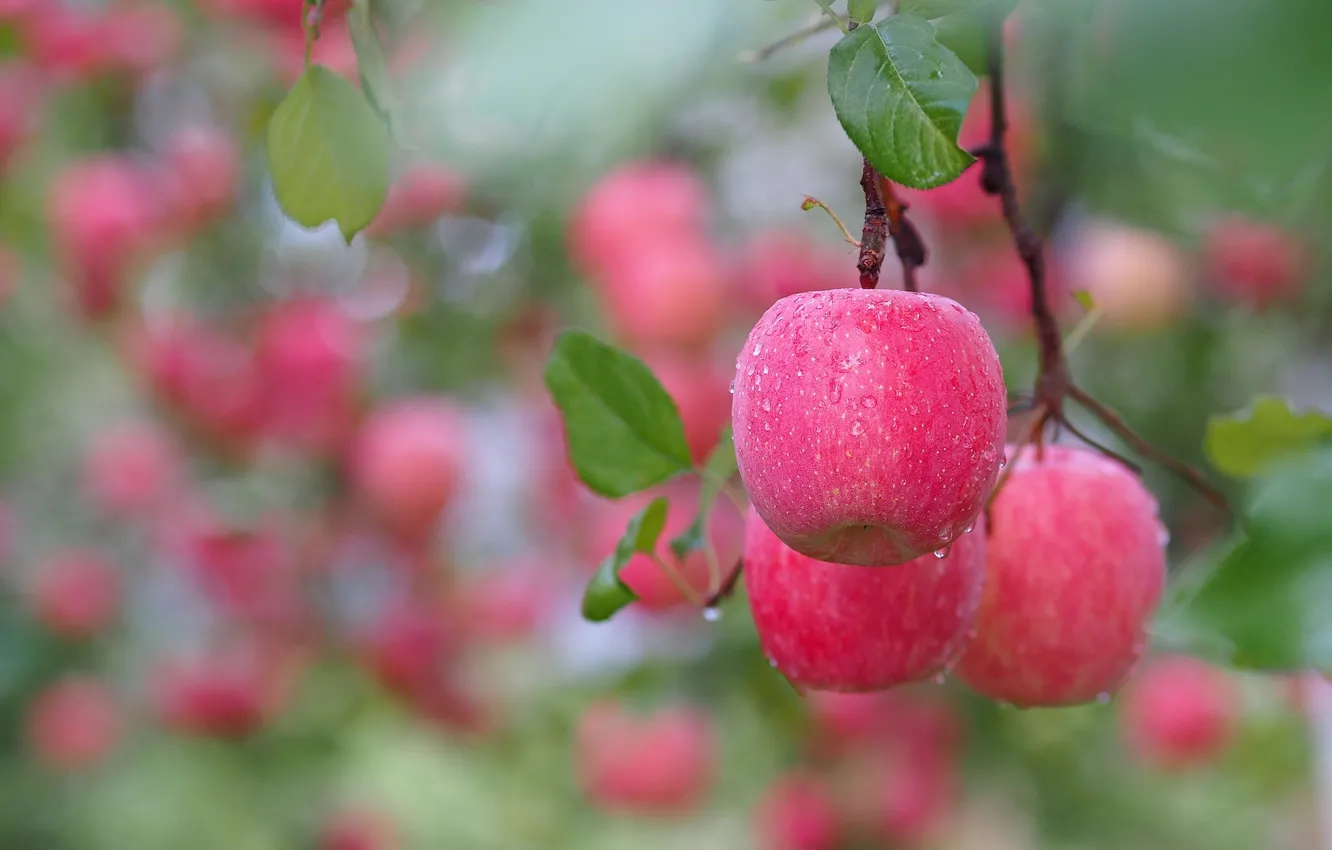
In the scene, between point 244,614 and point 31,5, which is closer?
point 31,5

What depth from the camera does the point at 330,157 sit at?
50cm

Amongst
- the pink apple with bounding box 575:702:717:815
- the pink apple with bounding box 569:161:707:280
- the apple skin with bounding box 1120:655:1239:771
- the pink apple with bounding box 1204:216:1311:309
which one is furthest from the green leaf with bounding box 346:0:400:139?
the apple skin with bounding box 1120:655:1239:771

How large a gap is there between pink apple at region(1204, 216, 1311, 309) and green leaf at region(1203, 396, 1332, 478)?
3.30 feet

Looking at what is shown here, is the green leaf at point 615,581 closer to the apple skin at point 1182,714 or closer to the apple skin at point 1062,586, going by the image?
the apple skin at point 1062,586

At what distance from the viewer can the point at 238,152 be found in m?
1.62

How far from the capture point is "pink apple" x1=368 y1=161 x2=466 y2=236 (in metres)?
1.52

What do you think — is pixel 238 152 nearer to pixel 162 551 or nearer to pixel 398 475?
pixel 398 475

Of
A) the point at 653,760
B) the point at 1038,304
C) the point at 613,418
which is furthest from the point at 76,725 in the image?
the point at 1038,304

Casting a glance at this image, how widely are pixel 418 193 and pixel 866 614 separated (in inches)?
45.6

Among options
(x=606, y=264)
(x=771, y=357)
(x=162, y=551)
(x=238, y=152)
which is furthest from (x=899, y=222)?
(x=162, y=551)

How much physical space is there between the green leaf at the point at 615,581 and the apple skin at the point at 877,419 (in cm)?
9

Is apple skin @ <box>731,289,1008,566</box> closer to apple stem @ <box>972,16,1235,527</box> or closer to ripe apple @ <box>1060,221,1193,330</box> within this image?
apple stem @ <box>972,16,1235,527</box>

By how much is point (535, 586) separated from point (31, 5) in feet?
3.27

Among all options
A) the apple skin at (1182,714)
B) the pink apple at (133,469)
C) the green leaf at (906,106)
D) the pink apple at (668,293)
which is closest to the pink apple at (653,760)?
the pink apple at (668,293)
